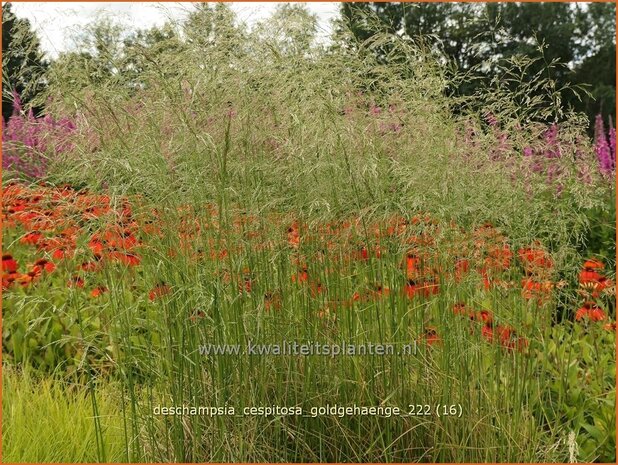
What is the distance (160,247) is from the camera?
2.35m

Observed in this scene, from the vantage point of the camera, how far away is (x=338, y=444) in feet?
8.31

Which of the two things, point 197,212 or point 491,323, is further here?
point 491,323

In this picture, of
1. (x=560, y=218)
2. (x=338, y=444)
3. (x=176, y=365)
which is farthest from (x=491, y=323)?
(x=176, y=365)

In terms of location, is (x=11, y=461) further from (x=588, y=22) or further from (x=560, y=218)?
(x=588, y=22)

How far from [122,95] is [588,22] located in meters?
13.3

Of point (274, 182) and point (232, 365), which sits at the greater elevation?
point (274, 182)

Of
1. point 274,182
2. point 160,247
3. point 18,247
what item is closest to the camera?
point 160,247

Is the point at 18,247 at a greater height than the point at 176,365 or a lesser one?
greater

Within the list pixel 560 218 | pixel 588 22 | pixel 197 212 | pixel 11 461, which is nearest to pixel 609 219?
pixel 560 218

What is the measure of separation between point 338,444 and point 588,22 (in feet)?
43.6

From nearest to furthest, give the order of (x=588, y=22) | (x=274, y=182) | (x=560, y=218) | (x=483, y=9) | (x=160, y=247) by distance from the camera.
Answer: (x=160, y=247), (x=274, y=182), (x=560, y=218), (x=483, y=9), (x=588, y=22)

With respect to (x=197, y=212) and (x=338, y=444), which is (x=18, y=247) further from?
(x=338, y=444)

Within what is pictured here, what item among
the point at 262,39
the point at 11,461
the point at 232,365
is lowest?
the point at 11,461

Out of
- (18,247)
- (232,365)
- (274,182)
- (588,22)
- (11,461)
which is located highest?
(588,22)
